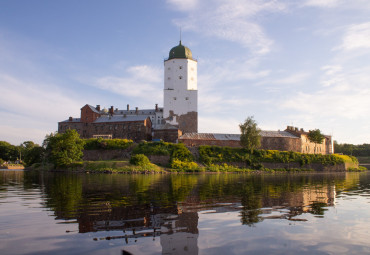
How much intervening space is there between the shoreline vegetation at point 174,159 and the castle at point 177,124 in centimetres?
551

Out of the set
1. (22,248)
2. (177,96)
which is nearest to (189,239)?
(22,248)

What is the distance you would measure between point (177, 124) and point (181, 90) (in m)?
8.60

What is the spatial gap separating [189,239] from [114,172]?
119ft

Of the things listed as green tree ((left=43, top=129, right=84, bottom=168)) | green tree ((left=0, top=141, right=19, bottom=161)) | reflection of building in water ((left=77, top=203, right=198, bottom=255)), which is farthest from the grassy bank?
green tree ((left=0, top=141, right=19, bottom=161))

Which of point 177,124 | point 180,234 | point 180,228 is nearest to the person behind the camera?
point 180,234

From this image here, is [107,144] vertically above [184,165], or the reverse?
[107,144]

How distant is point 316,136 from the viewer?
227 feet

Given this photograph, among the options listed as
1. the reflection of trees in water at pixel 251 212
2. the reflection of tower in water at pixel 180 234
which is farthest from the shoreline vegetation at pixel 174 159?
the reflection of tower in water at pixel 180 234

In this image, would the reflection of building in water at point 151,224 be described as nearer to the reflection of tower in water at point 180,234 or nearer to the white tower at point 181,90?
the reflection of tower in water at point 180,234

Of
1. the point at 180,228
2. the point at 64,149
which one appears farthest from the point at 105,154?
the point at 180,228

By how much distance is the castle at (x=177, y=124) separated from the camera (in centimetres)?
6462

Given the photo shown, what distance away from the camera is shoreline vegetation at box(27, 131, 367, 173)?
45531 millimetres

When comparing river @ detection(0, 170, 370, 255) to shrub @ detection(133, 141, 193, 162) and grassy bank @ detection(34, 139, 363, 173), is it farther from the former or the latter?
shrub @ detection(133, 141, 193, 162)

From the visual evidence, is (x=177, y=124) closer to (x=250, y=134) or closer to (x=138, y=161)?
(x=250, y=134)
